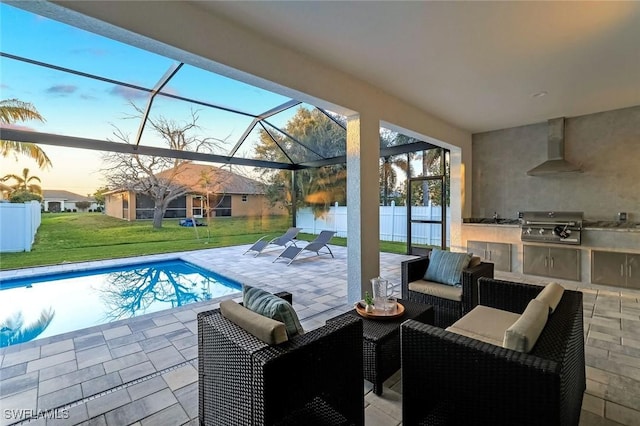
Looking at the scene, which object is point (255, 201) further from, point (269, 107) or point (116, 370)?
point (116, 370)

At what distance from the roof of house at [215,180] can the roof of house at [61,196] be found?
2.11 meters

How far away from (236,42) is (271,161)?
685 cm

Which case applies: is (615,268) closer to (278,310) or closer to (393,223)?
(393,223)

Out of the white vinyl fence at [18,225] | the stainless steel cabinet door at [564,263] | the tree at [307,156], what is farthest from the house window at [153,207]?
the stainless steel cabinet door at [564,263]

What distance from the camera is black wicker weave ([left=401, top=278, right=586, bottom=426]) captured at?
129cm

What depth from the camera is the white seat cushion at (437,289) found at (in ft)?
10.3

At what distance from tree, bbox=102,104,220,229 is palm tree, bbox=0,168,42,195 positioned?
5.03 ft

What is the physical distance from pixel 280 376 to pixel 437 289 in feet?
8.05

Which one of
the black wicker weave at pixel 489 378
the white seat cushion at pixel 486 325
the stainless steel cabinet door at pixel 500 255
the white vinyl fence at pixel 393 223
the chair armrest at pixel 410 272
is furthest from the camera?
the white vinyl fence at pixel 393 223

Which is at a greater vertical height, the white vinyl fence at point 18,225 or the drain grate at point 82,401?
the white vinyl fence at point 18,225

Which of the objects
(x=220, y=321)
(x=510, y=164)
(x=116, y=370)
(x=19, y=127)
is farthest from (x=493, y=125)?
(x=19, y=127)

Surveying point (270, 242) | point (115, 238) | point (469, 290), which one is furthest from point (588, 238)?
point (115, 238)

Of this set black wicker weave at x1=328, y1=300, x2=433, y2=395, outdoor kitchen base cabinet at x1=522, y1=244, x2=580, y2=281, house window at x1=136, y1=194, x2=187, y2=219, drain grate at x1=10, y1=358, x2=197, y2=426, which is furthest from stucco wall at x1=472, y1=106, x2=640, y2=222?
house window at x1=136, y1=194, x2=187, y2=219

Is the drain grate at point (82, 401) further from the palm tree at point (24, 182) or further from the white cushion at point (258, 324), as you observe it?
the palm tree at point (24, 182)
